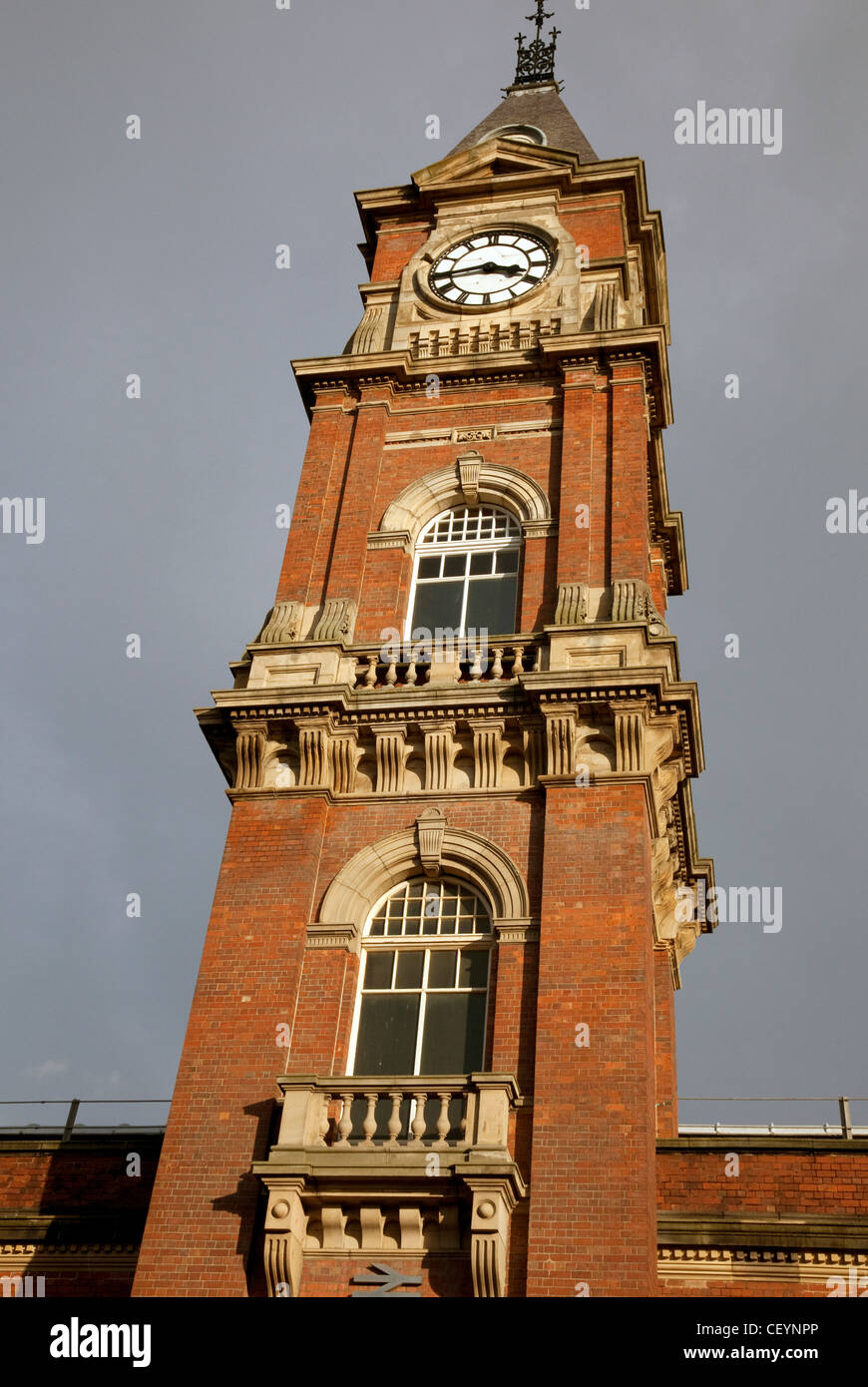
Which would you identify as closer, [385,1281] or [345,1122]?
[385,1281]

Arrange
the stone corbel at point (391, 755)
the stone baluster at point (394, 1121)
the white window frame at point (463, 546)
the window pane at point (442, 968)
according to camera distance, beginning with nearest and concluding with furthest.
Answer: the stone baluster at point (394, 1121), the window pane at point (442, 968), the stone corbel at point (391, 755), the white window frame at point (463, 546)

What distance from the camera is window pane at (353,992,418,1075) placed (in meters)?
18.1

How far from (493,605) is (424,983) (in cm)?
637

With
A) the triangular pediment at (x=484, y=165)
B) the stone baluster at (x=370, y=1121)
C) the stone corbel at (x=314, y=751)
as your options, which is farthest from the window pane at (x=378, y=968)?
the triangular pediment at (x=484, y=165)

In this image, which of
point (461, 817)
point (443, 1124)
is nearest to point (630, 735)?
point (461, 817)

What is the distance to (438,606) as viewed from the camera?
22812 mm

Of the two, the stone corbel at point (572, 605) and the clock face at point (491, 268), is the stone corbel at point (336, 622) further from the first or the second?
the clock face at point (491, 268)

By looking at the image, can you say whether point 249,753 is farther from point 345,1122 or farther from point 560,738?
point 345,1122

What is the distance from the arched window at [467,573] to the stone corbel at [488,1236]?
A: 28.9ft

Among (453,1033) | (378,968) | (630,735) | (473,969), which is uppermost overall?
(630,735)

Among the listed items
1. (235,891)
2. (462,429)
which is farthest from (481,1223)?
(462,429)

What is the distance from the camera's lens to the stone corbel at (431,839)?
763 inches

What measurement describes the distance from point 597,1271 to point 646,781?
611 cm

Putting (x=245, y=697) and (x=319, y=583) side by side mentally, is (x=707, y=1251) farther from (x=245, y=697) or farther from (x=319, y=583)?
(x=319, y=583)
